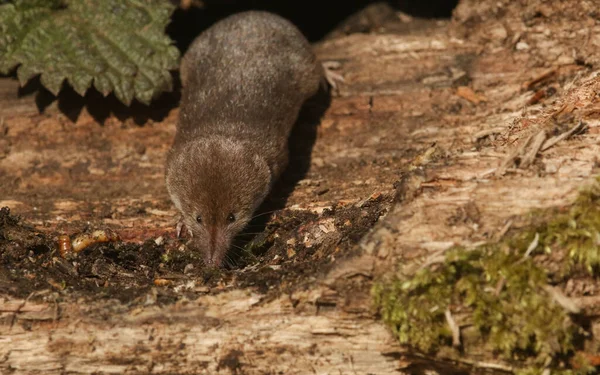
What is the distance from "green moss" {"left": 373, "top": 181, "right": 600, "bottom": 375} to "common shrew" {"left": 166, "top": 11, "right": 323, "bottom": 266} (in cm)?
174

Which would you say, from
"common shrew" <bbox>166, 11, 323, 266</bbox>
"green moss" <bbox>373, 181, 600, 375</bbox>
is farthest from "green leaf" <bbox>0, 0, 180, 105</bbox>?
"green moss" <bbox>373, 181, 600, 375</bbox>

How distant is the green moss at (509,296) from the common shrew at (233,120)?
5.72 feet

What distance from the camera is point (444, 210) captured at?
3.55 meters

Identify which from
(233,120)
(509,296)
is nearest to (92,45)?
(233,120)

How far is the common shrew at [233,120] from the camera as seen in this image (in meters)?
5.04

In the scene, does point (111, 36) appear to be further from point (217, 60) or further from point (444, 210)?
point (444, 210)

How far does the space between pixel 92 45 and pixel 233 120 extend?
157cm

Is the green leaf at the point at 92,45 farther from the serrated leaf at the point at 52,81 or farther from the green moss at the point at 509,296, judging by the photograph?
the green moss at the point at 509,296

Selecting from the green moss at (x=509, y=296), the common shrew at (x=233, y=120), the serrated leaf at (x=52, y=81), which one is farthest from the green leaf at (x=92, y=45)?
the green moss at (x=509, y=296)

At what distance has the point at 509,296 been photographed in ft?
10.8

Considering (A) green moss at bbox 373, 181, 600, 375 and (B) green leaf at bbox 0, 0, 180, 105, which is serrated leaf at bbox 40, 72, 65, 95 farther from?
(A) green moss at bbox 373, 181, 600, 375

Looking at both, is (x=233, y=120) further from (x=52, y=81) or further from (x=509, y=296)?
(x=509, y=296)

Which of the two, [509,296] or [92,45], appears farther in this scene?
[92,45]

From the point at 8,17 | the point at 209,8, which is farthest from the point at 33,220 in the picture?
the point at 209,8
